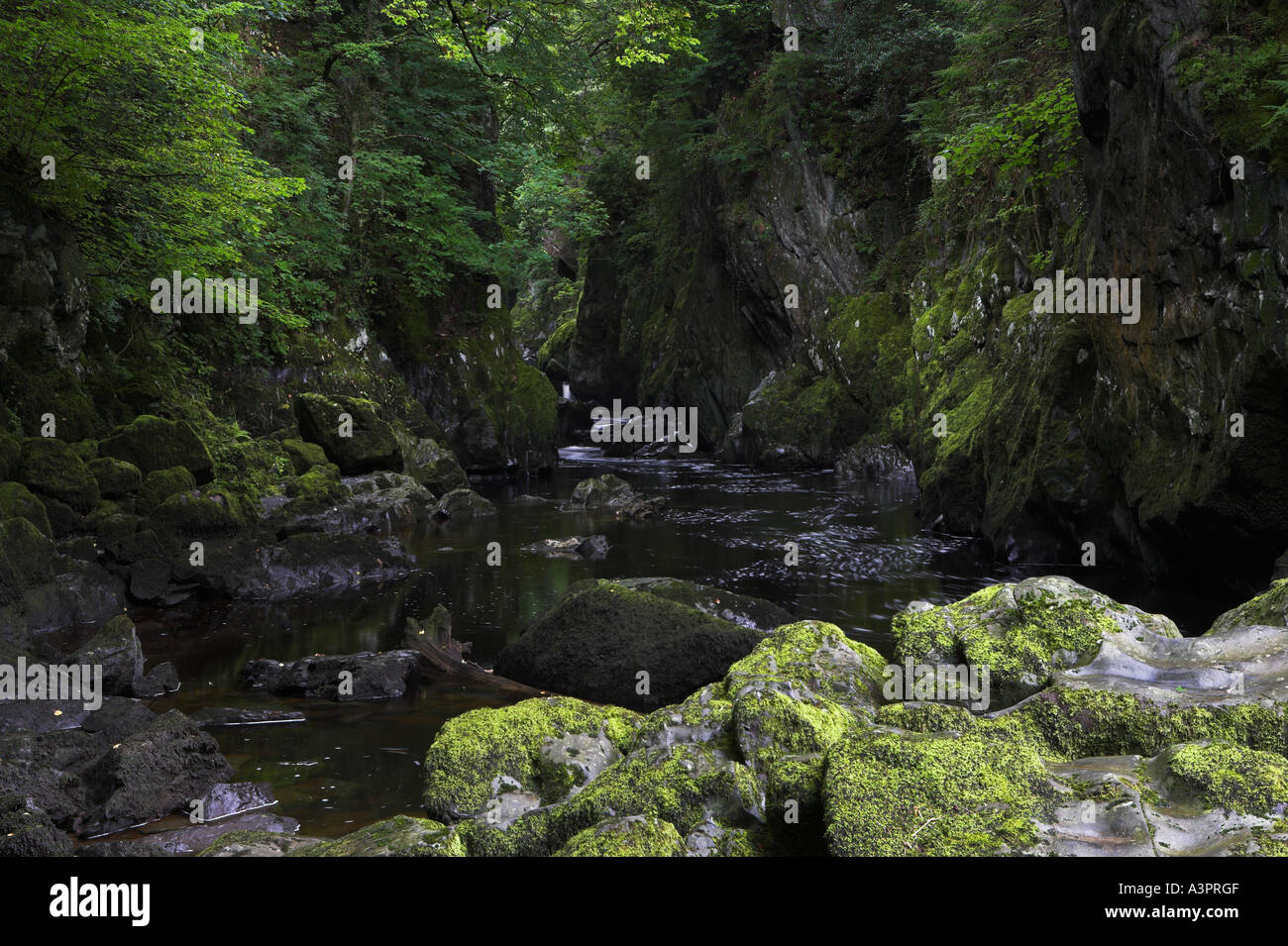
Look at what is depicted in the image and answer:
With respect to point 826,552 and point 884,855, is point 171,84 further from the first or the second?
point 884,855

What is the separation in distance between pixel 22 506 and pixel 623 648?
7.83 m

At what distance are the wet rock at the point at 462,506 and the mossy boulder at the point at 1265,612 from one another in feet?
52.0

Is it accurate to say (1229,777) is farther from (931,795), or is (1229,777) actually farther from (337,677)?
(337,677)

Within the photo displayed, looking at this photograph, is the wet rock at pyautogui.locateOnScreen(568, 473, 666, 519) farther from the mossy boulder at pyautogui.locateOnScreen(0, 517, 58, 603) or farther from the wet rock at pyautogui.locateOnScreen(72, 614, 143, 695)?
the wet rock at pyautogui.locateOnScreen(72, 614, 143, 695)

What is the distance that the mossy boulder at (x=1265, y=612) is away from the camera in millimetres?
4062

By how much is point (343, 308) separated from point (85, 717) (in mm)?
17698

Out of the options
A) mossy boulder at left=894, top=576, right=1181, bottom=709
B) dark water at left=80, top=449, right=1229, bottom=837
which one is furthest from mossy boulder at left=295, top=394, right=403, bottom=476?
mossy boulder at left=894, top=576, right=1181, bottom=709

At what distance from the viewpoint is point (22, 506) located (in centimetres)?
1046

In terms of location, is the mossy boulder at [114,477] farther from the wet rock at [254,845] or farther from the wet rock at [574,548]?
the wet rock at [254,845]

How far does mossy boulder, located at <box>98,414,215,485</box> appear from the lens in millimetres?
13117

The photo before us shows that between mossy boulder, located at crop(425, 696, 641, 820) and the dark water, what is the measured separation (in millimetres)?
1093

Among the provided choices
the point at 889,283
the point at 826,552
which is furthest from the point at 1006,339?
the point at 889,283

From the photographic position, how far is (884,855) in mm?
2822

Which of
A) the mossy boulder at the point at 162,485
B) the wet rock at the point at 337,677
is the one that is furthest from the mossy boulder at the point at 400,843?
the mossy boulder at the point at 162,485
